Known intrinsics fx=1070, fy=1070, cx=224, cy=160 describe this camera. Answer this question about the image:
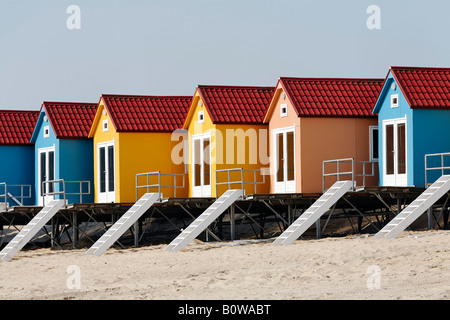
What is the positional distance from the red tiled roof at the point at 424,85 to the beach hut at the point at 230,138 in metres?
4.94

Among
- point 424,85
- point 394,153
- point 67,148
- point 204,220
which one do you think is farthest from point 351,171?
point 67,148

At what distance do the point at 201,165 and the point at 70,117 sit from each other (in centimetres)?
638

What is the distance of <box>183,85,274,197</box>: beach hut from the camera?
34.4 meters

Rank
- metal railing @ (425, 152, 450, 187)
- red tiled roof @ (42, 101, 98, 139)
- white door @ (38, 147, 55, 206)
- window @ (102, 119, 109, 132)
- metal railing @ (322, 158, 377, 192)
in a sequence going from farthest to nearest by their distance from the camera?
white door @ (38, 147, 55, 206) < red tiled roof @ (42, 101, 98, 139) < window @ (102, 119, 109, 132) < metal railing @ (322, 158, 377, 192) < metal railing @ (425, 152, 450, 187)

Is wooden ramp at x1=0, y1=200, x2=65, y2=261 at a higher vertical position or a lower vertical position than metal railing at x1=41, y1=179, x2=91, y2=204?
lower

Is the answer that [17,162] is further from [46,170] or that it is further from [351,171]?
[351,171]

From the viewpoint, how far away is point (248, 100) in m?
35.4

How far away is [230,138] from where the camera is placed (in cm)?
3447

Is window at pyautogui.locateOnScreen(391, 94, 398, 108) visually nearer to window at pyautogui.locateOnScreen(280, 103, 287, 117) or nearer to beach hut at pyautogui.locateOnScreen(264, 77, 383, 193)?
beach hut at pyautogui.locateOnScreen(264, 77, 383, 193)

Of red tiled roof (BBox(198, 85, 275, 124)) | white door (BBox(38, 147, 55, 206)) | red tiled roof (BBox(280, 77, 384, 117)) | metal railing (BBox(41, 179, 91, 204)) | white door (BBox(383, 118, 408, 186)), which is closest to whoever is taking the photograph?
white door (BBox(383, 118, 408, 186))

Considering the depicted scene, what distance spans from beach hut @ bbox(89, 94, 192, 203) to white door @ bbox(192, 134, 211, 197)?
0.63 metres

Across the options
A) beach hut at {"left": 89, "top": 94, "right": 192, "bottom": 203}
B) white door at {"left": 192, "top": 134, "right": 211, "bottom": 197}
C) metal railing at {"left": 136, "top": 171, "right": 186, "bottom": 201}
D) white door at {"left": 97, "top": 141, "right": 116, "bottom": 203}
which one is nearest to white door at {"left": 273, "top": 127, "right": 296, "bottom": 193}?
white door at {"left": 192, "top": 134, "right": 211, "bottom": 197}
